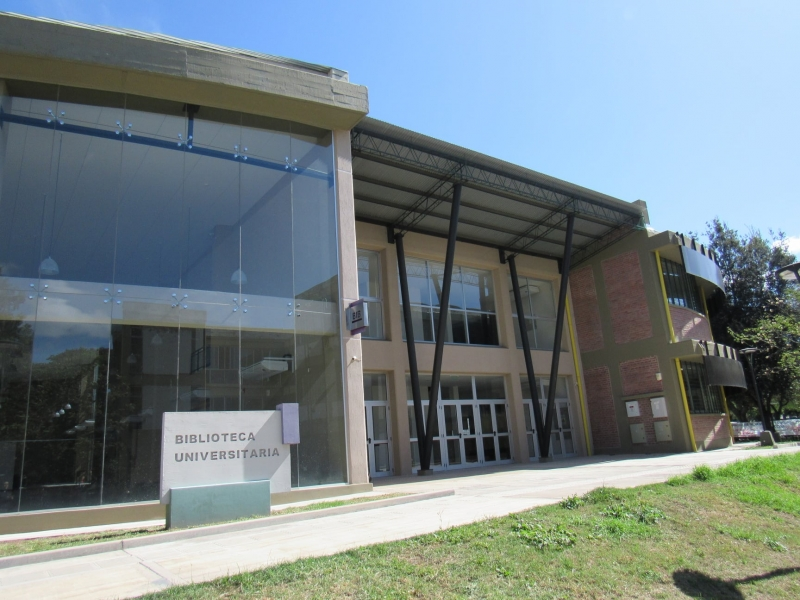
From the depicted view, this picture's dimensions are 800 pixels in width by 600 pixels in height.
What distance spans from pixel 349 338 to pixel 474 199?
31.2 ft

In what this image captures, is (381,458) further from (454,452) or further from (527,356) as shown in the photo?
(527,356)

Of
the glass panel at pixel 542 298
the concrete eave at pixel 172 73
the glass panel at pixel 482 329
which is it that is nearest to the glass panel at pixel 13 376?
the concrete eave at pixel 172 73

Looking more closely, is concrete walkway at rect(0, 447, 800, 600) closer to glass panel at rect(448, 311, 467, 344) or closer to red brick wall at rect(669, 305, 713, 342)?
glass panel at rect(448, 311, 467, 344)

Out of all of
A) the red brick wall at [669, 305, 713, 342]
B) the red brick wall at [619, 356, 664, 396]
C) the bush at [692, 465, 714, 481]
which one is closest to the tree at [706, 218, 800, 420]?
the red brick wall at [669, 305, 713, 342]

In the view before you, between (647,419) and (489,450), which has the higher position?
(647,419)

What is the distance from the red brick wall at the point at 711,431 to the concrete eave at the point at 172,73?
58.8 ft

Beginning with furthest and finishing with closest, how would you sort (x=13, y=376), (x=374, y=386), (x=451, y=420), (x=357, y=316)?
(x=451, y=420), (x=374, y=386), (x=357, y=316), (x=13, y=376)

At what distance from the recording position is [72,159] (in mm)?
→ 12125

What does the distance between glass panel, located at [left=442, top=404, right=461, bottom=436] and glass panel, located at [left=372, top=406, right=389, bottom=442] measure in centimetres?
277

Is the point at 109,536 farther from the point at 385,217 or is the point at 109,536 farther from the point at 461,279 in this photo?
the point at 461,279

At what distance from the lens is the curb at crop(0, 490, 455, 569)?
22.6 ft

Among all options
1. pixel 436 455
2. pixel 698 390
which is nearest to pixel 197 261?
pixel 436 455

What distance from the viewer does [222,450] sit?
32.3 feet

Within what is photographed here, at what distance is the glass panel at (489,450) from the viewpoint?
74.7 ft
